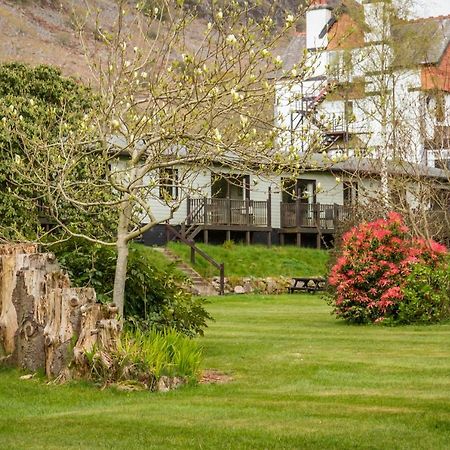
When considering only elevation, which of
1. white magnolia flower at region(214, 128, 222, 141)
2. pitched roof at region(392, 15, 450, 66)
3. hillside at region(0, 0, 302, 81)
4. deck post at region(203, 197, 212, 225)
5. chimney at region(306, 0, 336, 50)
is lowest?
white magnolia flower at region(214, 128, 222, 141)

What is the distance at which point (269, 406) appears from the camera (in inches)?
502

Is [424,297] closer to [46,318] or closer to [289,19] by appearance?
[289,19]

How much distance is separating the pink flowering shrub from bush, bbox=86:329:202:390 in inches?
452

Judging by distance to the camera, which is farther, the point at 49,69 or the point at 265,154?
the point at 49,69

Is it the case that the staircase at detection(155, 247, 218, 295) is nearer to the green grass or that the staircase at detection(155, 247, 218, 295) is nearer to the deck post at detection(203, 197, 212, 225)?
the green grass

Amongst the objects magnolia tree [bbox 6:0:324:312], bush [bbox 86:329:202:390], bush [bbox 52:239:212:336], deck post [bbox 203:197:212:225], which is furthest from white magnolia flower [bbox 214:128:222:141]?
deck post [bbox 203:197:212:225]

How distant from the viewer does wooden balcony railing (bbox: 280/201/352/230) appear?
2132 inches

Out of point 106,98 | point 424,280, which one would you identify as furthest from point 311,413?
point 424,280

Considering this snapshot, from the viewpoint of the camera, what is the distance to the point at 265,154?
15.8 m

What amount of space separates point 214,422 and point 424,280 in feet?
47.1

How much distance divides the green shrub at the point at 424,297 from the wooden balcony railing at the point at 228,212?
2245cm

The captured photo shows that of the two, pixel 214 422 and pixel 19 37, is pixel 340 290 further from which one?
pixel 19 37

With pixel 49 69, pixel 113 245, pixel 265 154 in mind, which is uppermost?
pixel 49 69

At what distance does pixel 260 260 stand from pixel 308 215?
6.67 m
